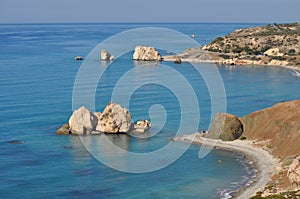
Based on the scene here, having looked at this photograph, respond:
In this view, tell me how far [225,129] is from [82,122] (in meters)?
21.8

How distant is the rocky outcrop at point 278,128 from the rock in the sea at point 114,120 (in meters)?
18.1

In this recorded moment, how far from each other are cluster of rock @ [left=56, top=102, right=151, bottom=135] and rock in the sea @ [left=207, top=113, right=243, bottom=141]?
1171cm

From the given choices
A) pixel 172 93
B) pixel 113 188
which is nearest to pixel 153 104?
pixel 172 93

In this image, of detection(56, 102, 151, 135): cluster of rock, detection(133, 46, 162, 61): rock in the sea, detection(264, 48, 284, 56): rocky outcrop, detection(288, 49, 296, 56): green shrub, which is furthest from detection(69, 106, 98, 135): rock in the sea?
detection(288, 49, 296, 56): green shrub

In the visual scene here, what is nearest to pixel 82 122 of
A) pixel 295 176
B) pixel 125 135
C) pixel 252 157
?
pixel 125 135

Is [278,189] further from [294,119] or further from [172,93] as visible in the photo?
[172,93]

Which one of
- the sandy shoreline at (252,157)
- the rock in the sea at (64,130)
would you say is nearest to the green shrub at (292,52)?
the sandy shoreline at (252,157)

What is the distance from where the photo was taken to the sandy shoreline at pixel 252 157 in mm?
55997

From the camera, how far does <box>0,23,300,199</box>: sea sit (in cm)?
5712

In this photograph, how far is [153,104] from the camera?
103250 millimetres

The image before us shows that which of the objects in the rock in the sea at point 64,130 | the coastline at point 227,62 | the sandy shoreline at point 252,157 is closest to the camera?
the sandy shoreline at point 252,157

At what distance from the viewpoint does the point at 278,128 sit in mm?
73250

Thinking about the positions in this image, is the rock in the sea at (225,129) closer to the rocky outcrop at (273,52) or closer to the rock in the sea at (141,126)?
the rock in the sea at (141,126)

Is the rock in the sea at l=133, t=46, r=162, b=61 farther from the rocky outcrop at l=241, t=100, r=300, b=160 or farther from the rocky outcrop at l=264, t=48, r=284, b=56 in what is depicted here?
the rocky outcrop at l=241, t=100, r=300, b=160
